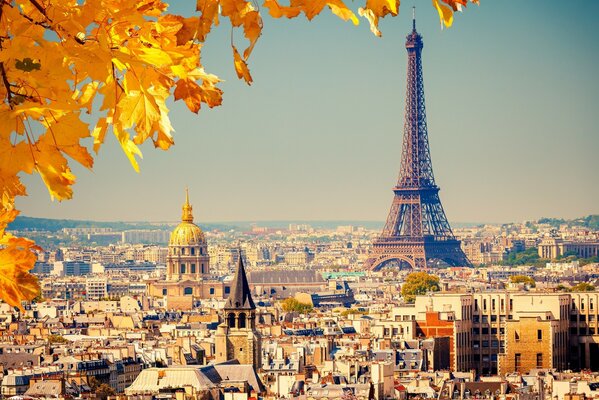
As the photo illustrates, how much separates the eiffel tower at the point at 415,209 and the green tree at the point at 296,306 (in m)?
39.6

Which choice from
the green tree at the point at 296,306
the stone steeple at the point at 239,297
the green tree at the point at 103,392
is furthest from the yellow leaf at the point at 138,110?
the green tree at the point at 296,306

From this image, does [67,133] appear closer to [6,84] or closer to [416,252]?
[6,84]

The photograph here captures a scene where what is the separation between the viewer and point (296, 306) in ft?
424

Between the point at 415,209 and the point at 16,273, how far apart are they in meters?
170

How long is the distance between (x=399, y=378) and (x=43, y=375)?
11689mm

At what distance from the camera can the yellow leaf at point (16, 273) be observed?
424cm

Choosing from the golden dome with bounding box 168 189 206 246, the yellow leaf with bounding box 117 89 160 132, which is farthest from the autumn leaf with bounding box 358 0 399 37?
the golden dome with bounding box 168 189 206 246

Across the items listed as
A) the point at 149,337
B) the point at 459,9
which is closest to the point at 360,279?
the point at 149,337

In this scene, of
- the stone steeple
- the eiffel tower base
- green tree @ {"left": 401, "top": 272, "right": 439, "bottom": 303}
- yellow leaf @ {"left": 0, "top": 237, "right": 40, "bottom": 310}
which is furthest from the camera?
the eiffel tower base

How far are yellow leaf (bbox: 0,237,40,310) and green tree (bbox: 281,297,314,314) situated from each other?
4791 inches

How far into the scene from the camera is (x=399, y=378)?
59562 millimetres

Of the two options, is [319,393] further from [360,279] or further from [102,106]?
[360,279]

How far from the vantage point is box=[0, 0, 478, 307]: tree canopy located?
160 inches

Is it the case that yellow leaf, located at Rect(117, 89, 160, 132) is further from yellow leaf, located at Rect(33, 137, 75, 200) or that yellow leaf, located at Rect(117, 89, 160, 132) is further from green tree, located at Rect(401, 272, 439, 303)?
green tree, located at Rect(401, 272, 439, 303)
